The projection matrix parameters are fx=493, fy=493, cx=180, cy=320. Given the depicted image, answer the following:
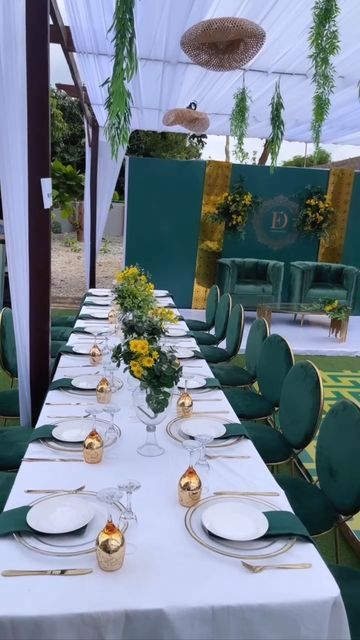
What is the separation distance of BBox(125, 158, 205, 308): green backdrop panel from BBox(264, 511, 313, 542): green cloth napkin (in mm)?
6041

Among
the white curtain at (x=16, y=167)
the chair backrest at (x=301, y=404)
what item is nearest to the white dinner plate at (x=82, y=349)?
the white curtain at (x=16, y=167)

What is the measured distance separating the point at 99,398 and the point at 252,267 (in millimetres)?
5181

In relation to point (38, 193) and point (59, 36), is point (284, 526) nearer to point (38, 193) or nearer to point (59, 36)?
point (38, 193)

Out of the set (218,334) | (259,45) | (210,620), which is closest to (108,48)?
(259,45)

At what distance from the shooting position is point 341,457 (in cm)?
187

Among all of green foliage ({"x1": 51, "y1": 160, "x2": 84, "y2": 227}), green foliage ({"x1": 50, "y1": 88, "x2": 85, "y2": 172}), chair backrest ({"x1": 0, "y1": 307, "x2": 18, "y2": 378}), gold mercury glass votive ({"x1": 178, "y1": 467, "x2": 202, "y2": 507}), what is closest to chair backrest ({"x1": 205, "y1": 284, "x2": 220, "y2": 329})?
chair backrest ({"x1": 0, "y1": 307, "x2": 18, "y2": 378})

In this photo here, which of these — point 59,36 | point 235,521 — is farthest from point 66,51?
point 235,521

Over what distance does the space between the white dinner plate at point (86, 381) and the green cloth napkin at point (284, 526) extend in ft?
3.66

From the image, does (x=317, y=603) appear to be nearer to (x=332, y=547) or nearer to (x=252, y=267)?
(x=332, y=547)

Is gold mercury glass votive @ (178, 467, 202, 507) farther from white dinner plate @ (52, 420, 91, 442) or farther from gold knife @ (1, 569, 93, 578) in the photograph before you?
white dinner plate @ (52, 420, 91, 442)

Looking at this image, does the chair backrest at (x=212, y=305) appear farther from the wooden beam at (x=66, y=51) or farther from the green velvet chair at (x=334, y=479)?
the green velvet chair at (x=334, y=479)

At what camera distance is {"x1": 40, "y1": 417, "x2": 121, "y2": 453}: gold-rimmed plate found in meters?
1.70

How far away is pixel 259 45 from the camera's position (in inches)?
122

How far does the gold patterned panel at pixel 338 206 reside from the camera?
7273 millimetres
